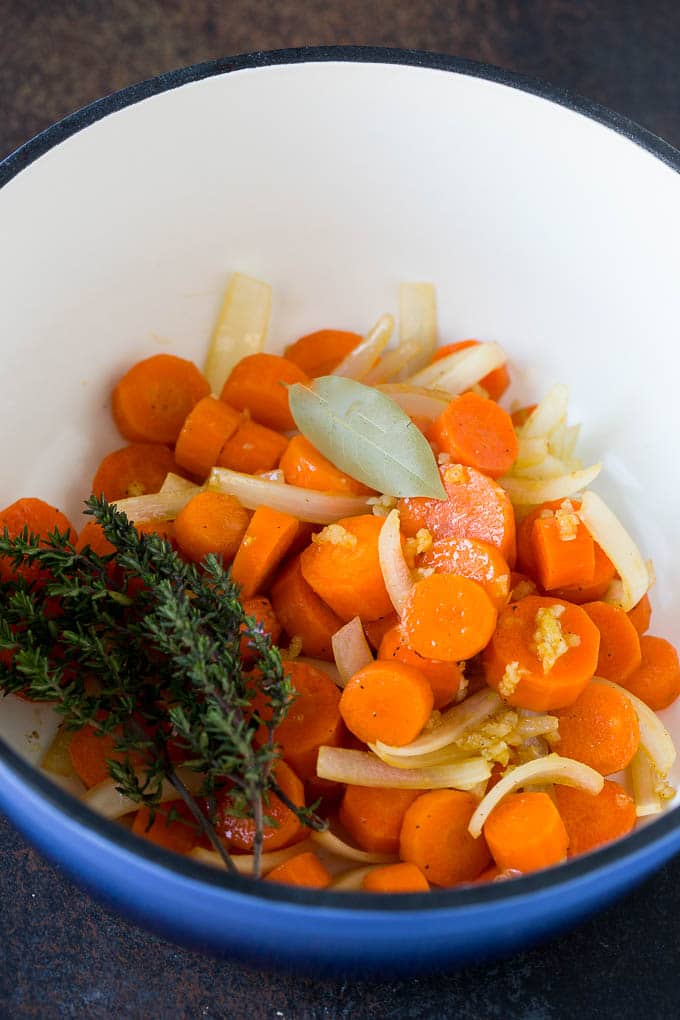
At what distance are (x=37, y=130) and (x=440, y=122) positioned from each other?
892mm

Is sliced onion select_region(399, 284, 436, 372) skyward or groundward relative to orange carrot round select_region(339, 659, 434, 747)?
skyward

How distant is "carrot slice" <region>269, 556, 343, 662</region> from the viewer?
1573mm

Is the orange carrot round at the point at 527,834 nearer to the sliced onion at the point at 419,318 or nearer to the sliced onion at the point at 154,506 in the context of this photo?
the sliced onion at the point at 154,506

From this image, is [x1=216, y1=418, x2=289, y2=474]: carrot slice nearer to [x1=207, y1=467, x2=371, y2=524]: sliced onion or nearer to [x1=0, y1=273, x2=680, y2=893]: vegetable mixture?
[x1=0, y1=273, x2=680, y2=893]: vegetable mixture

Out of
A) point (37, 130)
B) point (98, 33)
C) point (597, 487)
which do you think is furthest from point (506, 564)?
point (98, 33)

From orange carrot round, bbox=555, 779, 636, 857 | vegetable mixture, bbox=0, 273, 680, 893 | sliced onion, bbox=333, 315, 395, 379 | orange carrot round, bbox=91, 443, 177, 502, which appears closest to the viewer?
vegetable mixture, bbox=0, 273, 680, 893

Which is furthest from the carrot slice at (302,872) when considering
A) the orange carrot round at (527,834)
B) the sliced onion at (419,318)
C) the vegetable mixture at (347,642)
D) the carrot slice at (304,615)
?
the sliced onion at (419,318)

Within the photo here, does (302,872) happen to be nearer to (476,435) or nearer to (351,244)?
(476,435)

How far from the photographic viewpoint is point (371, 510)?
1.67m

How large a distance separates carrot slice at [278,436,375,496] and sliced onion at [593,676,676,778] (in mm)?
499

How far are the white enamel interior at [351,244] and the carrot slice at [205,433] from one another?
0.53 ft

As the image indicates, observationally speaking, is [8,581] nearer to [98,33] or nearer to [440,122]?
[440,122]

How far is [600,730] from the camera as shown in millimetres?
1505

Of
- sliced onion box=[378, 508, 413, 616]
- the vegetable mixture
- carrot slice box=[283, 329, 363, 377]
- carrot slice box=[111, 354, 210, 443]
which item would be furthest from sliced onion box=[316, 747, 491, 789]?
carrot slice box=[283, 329, 363, 377]
